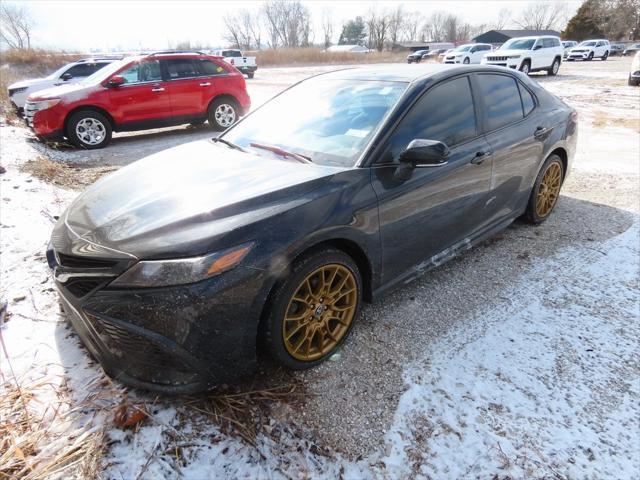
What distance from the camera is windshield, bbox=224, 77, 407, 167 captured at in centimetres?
259

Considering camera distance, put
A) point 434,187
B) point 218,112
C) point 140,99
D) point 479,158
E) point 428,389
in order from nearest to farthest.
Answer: point 428,389
point 434,187
point 479,158
point 140,99
point 218,112

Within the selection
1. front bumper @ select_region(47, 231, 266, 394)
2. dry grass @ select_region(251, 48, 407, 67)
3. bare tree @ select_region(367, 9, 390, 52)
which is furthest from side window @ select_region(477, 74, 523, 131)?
bare tree @ select_region(367, 9, 390, 52)

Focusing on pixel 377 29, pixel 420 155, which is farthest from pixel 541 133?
pixel 377 29

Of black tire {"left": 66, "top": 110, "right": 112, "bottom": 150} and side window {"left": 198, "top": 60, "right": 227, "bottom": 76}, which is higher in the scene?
side window {"left": 198, "top": 60, "right": 227, "bottom": 76}

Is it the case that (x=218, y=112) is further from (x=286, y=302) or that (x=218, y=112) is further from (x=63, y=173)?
(x=286, y=302)

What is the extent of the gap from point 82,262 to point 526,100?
3741 mm

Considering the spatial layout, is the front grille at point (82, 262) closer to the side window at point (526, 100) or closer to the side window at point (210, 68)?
the side window at point (526, 100)

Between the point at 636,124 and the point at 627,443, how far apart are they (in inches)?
378

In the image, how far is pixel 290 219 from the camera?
2045 millimetres

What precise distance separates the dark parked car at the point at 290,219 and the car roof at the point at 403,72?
0.08ft

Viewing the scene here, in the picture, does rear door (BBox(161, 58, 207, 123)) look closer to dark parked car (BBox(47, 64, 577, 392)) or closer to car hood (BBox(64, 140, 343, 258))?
dark parked car (BBox(47, 64, 577, 392))

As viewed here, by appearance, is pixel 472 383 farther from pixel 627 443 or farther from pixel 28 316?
pixel 28 316

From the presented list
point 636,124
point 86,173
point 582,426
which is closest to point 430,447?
point 582,426

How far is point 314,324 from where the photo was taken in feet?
7.61
